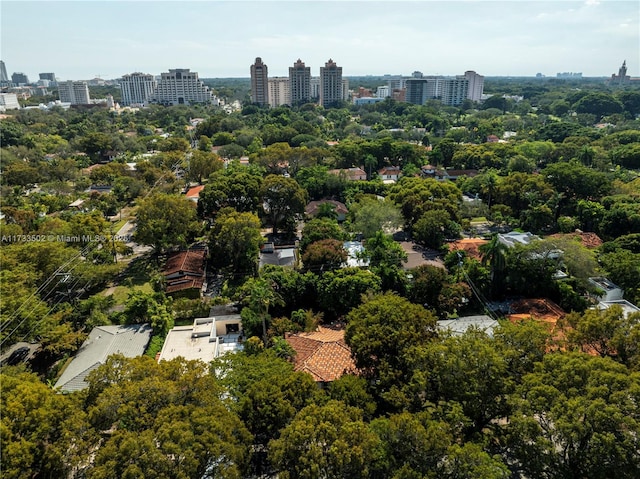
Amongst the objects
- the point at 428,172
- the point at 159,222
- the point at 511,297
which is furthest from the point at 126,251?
the point at 428,172

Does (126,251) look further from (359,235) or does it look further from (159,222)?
(359,235)

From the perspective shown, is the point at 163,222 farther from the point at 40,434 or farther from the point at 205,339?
the point at 40,434

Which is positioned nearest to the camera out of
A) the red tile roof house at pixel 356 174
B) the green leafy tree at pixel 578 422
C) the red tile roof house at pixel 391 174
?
the green leafy tree at pixel 578 422

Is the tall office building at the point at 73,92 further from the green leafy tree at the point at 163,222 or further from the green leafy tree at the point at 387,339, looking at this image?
the green leafy tree at the point at 387,339

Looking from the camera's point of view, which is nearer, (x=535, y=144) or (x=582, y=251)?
(x=582, y=251)

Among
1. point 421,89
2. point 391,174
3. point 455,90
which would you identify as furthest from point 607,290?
point 455,90

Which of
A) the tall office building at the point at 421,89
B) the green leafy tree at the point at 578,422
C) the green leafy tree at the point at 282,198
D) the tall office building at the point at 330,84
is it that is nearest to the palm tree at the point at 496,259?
the green leafy tree at the point at 578,422
